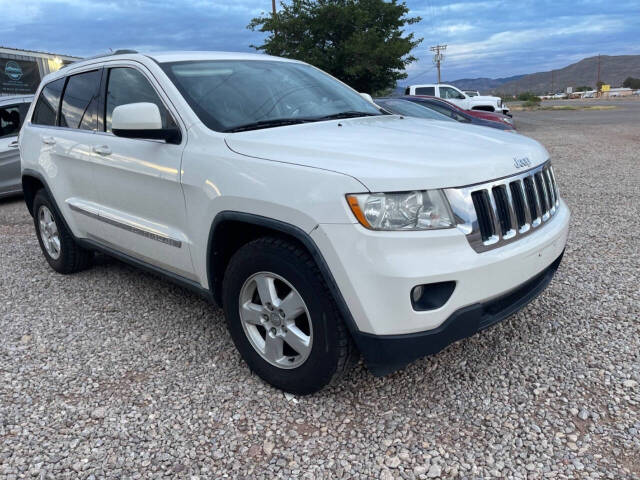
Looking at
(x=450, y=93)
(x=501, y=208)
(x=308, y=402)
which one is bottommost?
(x=308, y=402)

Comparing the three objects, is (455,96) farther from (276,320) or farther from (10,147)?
(276,320)

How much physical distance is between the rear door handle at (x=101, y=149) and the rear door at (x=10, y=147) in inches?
212

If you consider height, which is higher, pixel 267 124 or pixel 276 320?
pixel 267 124

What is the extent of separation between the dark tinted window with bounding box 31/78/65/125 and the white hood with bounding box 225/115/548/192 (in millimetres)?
2384

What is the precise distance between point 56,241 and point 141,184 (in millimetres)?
1927

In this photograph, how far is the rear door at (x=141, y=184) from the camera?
3.12 m

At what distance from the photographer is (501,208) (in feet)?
8.36

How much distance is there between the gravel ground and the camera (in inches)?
93.2

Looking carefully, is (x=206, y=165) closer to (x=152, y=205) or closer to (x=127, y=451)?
(x=152, y=205)

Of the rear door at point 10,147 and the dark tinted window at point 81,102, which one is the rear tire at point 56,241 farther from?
the rear door at point 10,147

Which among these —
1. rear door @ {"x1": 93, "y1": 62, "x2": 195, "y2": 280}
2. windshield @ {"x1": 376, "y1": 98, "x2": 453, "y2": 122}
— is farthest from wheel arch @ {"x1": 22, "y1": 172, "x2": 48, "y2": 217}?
windshield @ {"x1": 376, "y1": 98, "x2": 453, "y2": 122}

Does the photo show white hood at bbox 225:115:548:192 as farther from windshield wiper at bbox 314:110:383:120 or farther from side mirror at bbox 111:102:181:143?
side mirror at bbox 111:102:181:143

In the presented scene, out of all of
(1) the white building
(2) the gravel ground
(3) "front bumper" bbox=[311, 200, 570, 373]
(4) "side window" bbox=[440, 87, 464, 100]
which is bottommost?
(2) the gravel ground

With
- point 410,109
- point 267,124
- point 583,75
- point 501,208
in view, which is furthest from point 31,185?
point 583,75
